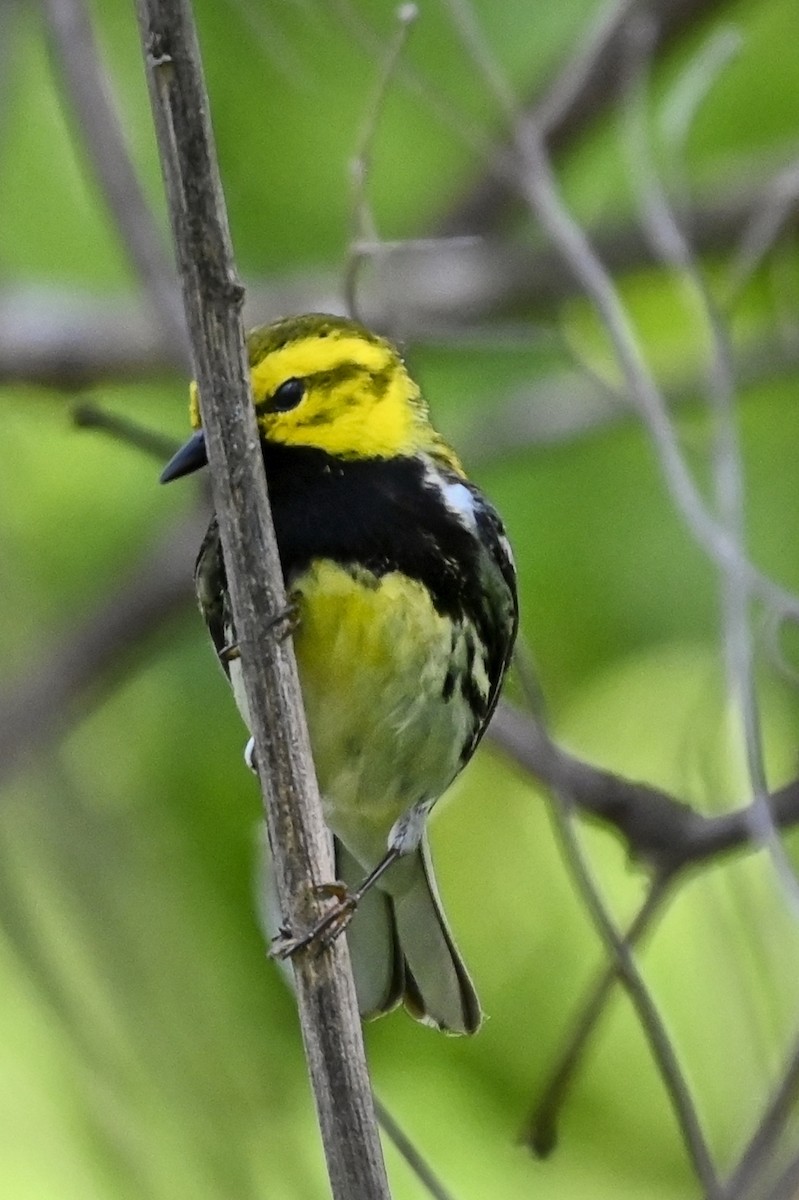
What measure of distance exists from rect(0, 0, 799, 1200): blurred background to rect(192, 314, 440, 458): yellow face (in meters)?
0.14

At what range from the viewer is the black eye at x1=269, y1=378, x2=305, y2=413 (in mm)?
2645

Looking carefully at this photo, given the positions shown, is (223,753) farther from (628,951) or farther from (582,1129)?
(628,951)

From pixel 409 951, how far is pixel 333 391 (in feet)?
2.86

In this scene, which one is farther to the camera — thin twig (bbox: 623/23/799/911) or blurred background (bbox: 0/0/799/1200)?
blurred background (bbox: 0/0/799/1200)

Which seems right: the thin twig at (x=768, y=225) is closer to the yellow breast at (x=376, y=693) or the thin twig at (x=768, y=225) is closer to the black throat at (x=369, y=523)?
the black throat at (x=369, y=523)

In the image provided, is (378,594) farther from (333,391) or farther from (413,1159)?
(413,1159)

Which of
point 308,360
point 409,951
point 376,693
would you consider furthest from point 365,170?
point 409,951

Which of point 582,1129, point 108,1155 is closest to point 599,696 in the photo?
point 582,1129

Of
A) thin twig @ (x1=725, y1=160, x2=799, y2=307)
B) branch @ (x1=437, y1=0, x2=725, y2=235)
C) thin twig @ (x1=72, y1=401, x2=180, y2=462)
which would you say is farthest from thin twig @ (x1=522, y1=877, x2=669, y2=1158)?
branch @ (x1=437, y1=0, x2=725, y2=235)

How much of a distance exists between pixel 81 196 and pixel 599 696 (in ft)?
5.65

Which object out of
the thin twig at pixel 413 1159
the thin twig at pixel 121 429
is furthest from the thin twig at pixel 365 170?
the thin twig at pixel 413 1159

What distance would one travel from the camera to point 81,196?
4.58 metres

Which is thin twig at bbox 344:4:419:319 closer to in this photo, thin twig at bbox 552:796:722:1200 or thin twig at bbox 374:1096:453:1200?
thin twig at bbox 552:796:722:1200

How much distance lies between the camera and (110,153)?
3674 mm
